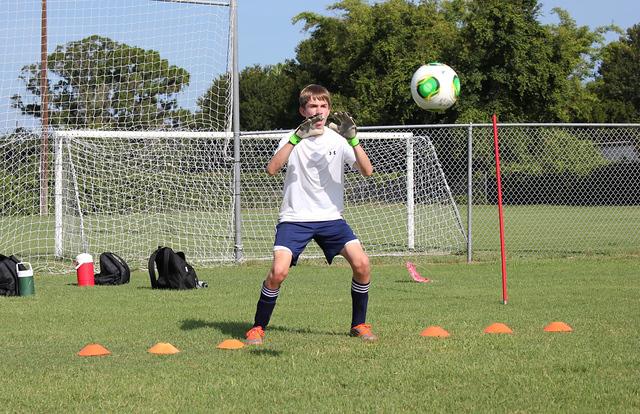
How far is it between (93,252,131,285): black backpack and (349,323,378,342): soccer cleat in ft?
18.3

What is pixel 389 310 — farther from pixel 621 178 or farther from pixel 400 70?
pixel 400 70

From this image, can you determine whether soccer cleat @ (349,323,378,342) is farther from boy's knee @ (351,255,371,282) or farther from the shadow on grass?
boy's knee @ (351,255,371,282)

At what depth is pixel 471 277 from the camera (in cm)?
1283

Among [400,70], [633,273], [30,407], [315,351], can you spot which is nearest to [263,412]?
[30,407]

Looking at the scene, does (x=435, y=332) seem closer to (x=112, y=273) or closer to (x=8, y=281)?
(x=8, y=281)

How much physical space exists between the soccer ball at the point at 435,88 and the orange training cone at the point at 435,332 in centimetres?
545

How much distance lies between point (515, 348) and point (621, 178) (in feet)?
83.7

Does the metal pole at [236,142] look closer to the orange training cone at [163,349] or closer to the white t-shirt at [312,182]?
the white t-shirt at [312,182]

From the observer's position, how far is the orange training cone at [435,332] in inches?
298

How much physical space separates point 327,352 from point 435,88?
643 centimetres

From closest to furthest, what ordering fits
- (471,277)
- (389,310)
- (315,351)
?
(315,351) < (389,310) < (471,277)

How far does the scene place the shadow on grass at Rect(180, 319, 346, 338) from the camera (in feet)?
26.1

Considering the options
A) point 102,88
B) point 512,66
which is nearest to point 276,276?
point 102,88

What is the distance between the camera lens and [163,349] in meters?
7.00
